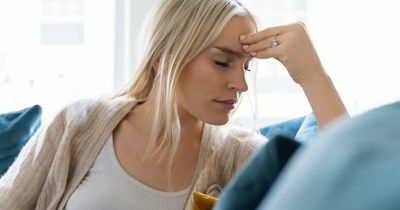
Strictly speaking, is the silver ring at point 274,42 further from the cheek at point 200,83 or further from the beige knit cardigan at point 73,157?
the beige knit cardigan at point 73,157

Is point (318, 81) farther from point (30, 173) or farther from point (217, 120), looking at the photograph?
point (30, 173)

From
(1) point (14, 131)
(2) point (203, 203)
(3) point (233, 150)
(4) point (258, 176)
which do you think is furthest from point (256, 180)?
(1) point (14, 131)

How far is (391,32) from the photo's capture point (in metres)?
2.50

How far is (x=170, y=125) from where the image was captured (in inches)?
67.2

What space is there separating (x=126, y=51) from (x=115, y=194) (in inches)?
43.7

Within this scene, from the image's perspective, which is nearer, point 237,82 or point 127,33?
point 237,82

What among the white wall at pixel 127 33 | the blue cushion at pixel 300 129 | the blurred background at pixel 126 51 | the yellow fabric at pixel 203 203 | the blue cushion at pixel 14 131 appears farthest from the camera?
the white wall at pixel 127 33

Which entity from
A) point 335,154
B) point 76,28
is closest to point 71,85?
point 76,28

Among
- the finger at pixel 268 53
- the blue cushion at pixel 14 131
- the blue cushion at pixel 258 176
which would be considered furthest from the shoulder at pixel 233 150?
the blue cushion at pixel 258 176

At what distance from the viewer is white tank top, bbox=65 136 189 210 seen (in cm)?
160

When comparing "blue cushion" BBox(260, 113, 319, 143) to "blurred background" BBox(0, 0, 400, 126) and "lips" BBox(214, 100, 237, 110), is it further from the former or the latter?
"blurred background" BBox(0, 0, 400, 126)

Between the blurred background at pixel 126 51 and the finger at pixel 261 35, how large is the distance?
30.8 inches

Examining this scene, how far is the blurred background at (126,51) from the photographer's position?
2506 mm

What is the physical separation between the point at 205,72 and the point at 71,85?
1189 mm
